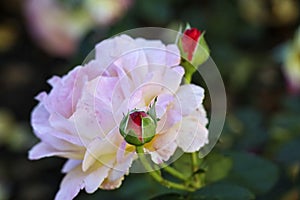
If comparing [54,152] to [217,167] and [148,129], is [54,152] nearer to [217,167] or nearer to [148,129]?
[148,129]

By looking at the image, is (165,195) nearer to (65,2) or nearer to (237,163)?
(237,163)

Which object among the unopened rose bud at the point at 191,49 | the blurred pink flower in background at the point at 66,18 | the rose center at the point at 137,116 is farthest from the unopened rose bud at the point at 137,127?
the blurred pink flower in background at the point at 66,18

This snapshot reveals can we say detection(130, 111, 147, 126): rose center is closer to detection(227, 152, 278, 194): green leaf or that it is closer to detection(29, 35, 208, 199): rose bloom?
detection(29, 35, 208, 199): rose bloom

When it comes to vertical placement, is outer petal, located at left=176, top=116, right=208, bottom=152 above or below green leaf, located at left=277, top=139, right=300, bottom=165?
above

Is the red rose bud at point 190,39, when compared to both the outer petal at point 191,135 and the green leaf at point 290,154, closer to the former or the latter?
the outer petal at point 191,135

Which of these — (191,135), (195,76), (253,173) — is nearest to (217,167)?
(253,173)

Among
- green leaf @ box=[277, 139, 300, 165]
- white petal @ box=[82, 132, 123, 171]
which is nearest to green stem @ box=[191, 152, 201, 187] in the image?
white petal @ box=[82, 132, 123, 171]
